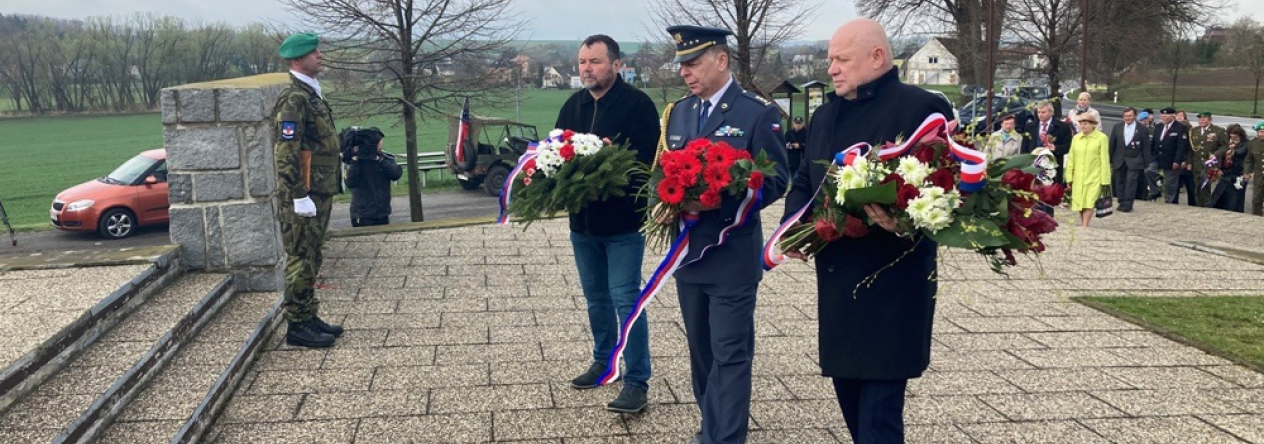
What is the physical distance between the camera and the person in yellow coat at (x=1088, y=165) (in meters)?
13.4

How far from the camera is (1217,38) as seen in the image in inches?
2911

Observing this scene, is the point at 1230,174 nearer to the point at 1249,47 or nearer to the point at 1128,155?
the point at 1128,155

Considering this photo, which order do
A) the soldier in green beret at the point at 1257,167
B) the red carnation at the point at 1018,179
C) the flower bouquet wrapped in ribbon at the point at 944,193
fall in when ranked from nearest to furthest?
the flower bouquet wrapped in ribbon at the point at 944,193, the red carnation at the point at 1018,179, the soldier in green beret at the point at 1257,167

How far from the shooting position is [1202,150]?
17.5 meters

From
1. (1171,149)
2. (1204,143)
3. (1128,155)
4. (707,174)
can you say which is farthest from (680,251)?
(1204,143)

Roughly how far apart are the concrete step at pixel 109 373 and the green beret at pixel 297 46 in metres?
1.62

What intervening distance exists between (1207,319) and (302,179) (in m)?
6.28

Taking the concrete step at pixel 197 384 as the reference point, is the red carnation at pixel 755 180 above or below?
above

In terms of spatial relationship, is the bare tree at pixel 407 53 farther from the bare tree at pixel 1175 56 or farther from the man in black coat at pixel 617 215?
the bare tree at pixel 1175 56

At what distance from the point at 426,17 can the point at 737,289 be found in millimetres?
15429

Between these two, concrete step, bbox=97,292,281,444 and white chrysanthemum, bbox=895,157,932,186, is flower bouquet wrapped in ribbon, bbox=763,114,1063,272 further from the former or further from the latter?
concrete step, bbox=97,292,281,444

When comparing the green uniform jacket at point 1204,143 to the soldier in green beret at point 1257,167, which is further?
the green uniform jacket at point 1204,143

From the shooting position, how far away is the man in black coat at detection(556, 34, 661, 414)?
5082 millimetres

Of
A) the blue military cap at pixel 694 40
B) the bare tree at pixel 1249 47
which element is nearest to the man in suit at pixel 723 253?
the blue military cap at pixel 694 40
